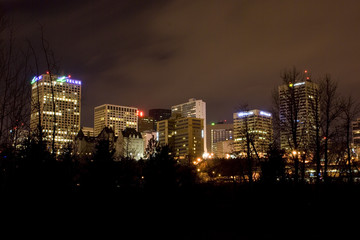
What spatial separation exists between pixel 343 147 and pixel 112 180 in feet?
46.6

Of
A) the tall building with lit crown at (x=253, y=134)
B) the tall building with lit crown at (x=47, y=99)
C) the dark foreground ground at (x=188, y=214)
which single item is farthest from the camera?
the tall building with lit crown at (x=253, y=134)

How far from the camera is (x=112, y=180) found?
48.4 feet

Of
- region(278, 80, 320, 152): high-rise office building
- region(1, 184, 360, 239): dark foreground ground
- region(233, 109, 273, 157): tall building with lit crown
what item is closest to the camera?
region(1, 184, 360, 239): dark foreground ground

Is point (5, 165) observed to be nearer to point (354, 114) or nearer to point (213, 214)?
point (213, 214)

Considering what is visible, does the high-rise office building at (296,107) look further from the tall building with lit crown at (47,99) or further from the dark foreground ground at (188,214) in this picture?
the tall building with lit crown at (47,99)

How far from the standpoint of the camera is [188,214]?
52.5ft

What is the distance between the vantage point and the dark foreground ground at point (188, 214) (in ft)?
39.9

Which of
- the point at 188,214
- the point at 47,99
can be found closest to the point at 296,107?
the point at 188,214

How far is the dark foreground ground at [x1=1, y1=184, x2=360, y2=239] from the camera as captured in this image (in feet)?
39.9

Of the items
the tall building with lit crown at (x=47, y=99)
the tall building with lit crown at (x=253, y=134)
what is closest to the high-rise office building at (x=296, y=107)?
the tall building with lit crown at (x=253, y=134)

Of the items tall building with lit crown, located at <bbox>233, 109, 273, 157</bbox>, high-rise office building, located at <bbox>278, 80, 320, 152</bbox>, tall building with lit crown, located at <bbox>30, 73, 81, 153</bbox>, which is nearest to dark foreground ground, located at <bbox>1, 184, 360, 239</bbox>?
tall building with lit crown, located at <bbox>30, 73, 81, 153</bbox>

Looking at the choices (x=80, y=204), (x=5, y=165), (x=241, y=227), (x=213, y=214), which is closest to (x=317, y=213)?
(x=241, y=227)

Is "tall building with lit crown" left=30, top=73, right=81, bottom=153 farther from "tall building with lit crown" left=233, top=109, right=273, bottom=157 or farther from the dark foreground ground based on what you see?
"tall building with lit crown" left=233, top=109, right=273, bottom=157

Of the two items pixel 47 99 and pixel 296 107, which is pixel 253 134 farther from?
pixel 47 99
